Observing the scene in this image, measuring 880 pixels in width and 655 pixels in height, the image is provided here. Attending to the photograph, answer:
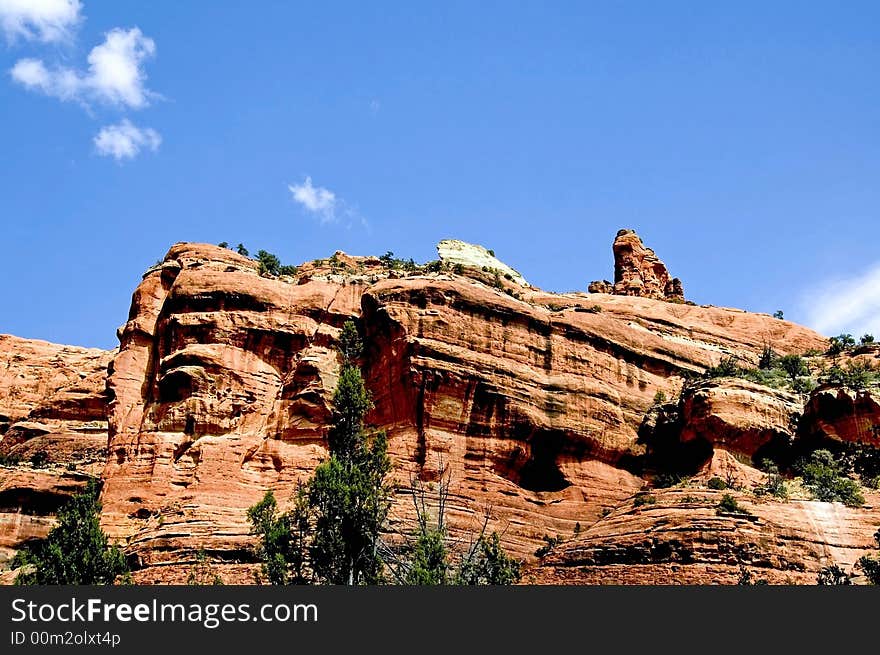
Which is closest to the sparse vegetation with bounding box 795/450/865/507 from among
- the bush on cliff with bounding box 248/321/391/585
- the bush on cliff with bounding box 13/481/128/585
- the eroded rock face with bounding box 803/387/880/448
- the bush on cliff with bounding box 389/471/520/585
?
the eroded rock face with bounding box 803/387/880/448

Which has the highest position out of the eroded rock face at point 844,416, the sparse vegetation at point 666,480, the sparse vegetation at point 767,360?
the sparse vegetation at point 767,360

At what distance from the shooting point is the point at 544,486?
2756 inches

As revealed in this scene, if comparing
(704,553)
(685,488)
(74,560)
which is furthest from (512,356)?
(74,560)

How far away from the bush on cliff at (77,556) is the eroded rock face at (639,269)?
62.3 m

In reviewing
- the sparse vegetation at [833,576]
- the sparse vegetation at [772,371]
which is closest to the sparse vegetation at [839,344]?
the sparse vegetation at [772,371]

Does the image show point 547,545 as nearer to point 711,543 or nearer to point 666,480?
point 666,480

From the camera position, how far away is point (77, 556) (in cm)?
5488

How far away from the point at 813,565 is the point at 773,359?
30.6 meters

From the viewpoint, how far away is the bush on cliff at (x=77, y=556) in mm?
54094

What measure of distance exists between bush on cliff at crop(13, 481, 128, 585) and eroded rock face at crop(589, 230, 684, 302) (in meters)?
62.3

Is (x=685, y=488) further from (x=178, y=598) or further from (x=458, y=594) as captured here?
(x=178, y=598)

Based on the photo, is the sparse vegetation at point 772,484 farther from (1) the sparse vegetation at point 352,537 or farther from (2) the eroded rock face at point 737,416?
(1) the sparse vegetation at point 352,537

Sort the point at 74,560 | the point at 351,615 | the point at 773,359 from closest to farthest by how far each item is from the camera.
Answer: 1. the point at 351,615
2. the point at 74,560
3. the point at 773,359

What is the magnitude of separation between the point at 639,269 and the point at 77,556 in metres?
70.6
